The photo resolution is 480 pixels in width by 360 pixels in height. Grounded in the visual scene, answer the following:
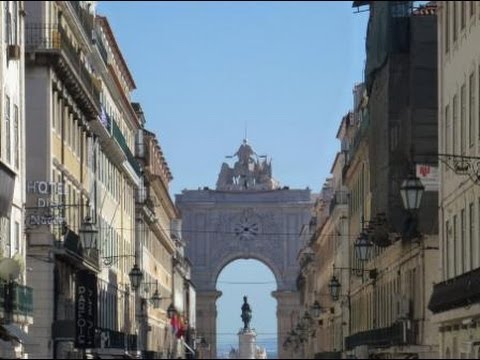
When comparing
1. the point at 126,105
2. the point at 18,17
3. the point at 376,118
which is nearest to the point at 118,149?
the point at 126,105

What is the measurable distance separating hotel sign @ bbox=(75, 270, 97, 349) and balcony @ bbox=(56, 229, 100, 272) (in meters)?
0.42

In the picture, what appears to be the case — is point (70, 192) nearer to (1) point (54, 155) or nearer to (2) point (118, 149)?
(1) point (54, 155)

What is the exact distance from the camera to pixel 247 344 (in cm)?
17975

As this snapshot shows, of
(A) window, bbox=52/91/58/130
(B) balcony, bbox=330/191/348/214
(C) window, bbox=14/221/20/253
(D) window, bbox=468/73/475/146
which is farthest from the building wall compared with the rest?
(B) balcony, bbox=330/191/348/214

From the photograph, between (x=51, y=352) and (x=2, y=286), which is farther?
(x=51, y=352)

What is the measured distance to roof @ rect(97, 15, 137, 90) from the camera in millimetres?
82375

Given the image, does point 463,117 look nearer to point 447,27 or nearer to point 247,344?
point 447,27

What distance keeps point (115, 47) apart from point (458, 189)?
45.0 m

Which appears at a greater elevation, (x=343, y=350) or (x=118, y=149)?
(x=118, y=149)

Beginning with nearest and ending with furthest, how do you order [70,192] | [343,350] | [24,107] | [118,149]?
[24,107] < [70,192] < [118,149] < [343,350]

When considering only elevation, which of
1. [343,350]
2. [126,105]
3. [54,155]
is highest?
[126,105]

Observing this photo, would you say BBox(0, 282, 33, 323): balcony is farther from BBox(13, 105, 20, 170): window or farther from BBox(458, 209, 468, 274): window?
BBox(458, 209, 468, 274): window

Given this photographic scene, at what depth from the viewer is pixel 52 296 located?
2207 inches

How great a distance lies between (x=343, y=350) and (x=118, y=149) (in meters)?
23.0
